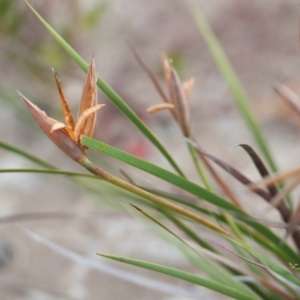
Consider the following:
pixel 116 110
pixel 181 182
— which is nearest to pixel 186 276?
pixel 181 182

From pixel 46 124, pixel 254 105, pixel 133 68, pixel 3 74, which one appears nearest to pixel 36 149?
pixel 3 74

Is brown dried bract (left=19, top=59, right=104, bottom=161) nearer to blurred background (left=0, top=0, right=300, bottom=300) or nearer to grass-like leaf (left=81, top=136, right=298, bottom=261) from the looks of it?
grass-like leaf (left=81, top=136, right=298, bottom=261)

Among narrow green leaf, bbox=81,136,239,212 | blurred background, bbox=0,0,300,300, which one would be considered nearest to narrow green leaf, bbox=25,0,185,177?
narrow green leaf, bbox=81,136,239,212

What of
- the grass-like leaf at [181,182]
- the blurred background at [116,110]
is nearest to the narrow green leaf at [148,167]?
the grass-like leaf at [181,182]

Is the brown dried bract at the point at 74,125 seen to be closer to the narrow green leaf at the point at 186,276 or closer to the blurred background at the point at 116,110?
the narrow green leaf at the point at 186,276

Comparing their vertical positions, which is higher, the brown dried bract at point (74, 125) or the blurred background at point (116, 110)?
the blurred background at point (116, 110)

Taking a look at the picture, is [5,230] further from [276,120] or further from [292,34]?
[292,34]

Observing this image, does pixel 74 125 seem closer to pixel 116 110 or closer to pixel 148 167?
pixel 148 167

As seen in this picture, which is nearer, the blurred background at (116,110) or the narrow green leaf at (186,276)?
the narrow green leaf at (186,276)
